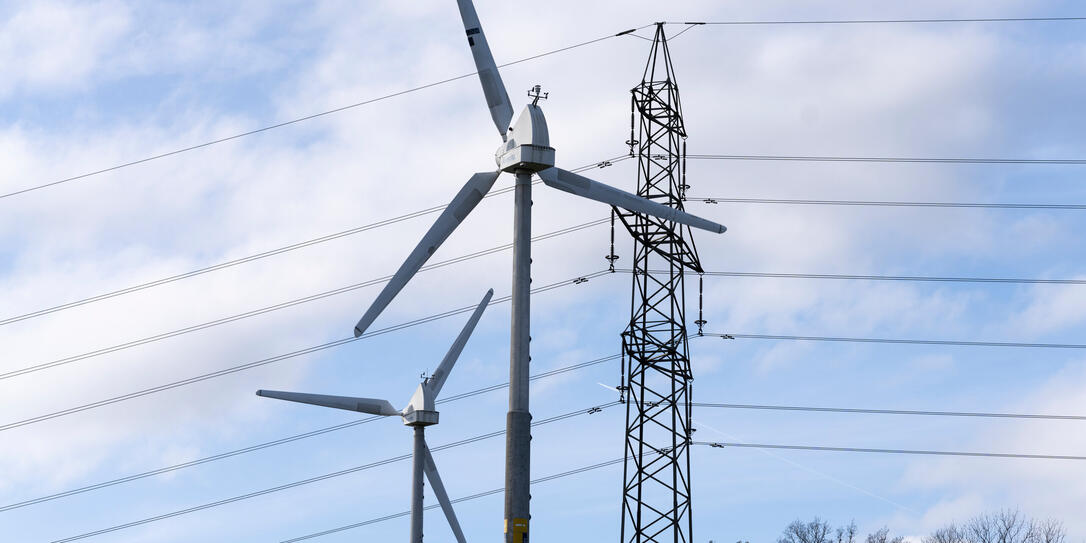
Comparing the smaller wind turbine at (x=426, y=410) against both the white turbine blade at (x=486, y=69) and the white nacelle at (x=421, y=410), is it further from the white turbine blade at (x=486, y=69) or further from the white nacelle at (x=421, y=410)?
the white turbine blade at (x=486, y=69)

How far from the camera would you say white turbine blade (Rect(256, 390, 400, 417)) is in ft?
221

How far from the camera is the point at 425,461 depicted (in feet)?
239

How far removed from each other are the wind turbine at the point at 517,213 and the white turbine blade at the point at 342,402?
21.6 m

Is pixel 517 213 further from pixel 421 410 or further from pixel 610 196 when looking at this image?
pixel 421 410

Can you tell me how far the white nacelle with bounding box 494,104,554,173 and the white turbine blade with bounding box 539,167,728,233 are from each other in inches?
31.3

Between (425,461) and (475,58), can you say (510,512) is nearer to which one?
(475,58)

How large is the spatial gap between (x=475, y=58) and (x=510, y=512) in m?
17.4

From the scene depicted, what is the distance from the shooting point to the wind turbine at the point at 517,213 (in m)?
40.5

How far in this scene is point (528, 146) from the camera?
148 feet

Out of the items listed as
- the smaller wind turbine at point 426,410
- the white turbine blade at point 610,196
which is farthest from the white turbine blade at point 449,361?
the white turbine blade at point 610,196

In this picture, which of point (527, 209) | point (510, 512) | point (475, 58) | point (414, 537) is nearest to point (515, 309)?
point (527, 209)

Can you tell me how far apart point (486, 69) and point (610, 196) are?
6415 mm

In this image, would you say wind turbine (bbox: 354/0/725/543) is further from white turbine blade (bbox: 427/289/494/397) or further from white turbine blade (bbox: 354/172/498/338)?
white turbine blade (bbox: 427/289/494/397)

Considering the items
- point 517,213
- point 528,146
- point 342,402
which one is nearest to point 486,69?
point 528,146
